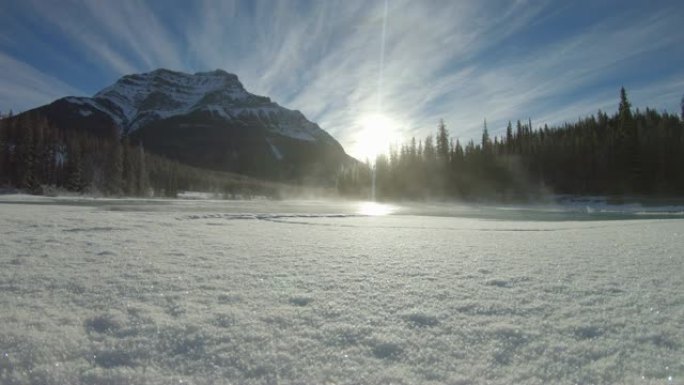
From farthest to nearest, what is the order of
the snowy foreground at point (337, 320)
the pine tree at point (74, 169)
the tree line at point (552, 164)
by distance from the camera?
the pine tree at point (74, 169)
the tree line at point (552, 164)
the snowy foreground at point (337, 320)

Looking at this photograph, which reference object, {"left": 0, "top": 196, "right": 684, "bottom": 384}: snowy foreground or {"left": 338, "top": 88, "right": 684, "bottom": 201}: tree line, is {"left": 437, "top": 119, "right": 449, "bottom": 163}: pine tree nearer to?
→ {"left": 338, "top": 88, "right": 684, "bottom": 201}: tree line

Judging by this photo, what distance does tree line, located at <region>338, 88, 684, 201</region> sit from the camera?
6612 centimetres

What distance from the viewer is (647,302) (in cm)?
428

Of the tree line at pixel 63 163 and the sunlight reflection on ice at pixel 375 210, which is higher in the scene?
the tree line at pixel 63 163

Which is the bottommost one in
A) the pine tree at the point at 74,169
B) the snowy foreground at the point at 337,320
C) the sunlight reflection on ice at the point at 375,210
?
the snowy foreground at the point at 337,320

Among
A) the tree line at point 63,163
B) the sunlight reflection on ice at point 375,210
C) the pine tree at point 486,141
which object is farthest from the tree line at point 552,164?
the tree line at point 63,163

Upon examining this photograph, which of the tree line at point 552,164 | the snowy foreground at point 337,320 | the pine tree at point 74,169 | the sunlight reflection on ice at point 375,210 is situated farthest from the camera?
the pine tree at point 74,169

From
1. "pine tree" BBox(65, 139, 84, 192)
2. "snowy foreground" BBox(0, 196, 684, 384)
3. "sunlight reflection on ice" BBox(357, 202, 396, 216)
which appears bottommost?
"snowy foreground" BBox(0, 196, 684, 384)

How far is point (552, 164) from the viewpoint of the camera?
77.8m

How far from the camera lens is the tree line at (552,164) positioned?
217 feet

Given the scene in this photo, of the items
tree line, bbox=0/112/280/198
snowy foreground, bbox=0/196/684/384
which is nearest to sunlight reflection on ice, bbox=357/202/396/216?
snowy foreground, bbox=0/196/684/384

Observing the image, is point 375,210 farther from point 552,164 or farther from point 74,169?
point 74,169

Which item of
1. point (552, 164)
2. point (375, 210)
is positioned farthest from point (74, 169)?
point (552, 164)

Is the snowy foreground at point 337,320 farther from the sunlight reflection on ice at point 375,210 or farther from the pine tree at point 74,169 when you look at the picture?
the pine tree at point 74,169
